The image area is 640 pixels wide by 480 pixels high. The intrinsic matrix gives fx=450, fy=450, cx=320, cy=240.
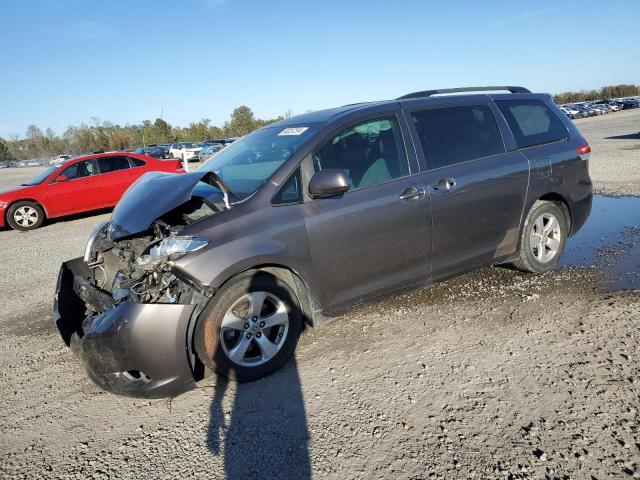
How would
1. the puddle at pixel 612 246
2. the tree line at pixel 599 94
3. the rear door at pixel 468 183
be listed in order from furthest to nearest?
the tree line at pixel 599 94, the puddle at pixel 612 246, the rear door at pixel 468 183

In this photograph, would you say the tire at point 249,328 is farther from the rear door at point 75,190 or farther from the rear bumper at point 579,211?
the rear door at point 75,190

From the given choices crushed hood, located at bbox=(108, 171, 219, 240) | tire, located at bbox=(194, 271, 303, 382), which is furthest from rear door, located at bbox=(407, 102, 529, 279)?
crushed hood, located at bbox=(108, 171, 219, 240)

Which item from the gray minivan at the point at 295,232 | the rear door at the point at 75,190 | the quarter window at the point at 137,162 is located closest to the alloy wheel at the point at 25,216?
the rear door at the point at 75,190

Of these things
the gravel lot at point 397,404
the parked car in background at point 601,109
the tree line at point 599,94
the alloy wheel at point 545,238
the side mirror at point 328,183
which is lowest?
the gravel lot at point 397,404

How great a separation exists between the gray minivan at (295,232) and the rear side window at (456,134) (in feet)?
0.05

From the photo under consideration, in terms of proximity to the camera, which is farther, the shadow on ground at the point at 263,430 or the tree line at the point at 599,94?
the tree line at the point at 599,94

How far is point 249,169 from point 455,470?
2.65 m

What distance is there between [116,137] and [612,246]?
88.1m

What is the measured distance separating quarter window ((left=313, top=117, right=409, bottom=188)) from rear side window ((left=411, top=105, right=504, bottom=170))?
27 cm

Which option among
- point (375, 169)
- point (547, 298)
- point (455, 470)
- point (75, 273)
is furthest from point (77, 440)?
point (547, 298)

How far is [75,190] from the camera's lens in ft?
36.2

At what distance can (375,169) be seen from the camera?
12.2 feet

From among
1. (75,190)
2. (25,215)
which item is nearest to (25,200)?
(25,215)

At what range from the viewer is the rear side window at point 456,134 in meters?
3.98
